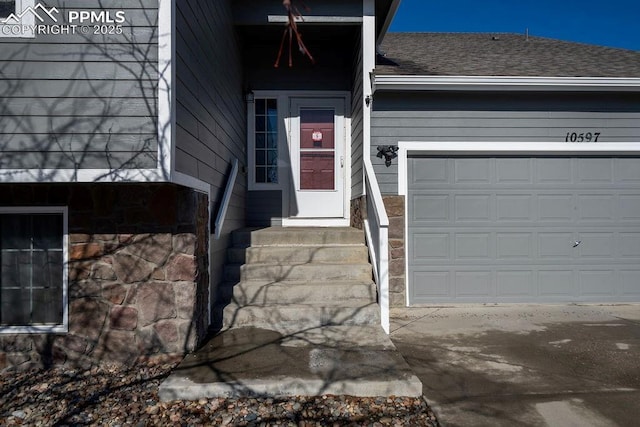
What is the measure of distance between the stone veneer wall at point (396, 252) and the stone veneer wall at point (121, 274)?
2527mm

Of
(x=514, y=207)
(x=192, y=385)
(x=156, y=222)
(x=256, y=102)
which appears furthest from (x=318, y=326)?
(x=256, y=102)

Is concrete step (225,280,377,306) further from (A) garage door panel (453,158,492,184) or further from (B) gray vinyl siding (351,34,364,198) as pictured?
(A) garage door panel (453,158,492,184)

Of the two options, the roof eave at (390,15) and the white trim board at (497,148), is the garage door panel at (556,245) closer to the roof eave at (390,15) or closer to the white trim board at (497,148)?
the white trim board at (497,148)

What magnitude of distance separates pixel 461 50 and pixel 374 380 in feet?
17.8

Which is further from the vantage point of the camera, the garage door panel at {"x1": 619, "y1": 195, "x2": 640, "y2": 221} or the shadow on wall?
the garage door panel at {"x1": 619, "y1": 195, "x2": 640, "y2": 221}

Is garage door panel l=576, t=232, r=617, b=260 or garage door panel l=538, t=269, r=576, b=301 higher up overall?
garage door panel l=576, t=232, r=617, b=260

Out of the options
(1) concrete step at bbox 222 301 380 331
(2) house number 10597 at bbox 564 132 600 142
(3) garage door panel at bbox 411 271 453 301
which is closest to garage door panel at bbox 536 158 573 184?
(2) house number 10597 at bbox 564 132 600 142

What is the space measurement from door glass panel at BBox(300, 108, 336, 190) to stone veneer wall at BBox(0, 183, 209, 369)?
2942 millimetres

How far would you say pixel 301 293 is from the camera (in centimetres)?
416

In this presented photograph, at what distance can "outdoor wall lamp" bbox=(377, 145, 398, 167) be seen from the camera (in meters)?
5.12

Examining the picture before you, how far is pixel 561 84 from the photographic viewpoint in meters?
5.02

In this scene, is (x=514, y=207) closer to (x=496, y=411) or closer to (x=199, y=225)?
(x=496, y=411)

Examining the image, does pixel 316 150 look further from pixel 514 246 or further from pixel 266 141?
pixel 514 246

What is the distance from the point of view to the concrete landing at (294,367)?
283 cm
